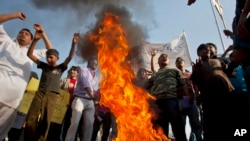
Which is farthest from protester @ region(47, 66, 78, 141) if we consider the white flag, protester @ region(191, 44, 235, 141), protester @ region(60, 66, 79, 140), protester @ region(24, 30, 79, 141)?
the white flag

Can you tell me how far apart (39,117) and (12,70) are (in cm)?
97

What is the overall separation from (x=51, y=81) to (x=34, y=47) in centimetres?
81

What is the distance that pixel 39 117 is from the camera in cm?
514

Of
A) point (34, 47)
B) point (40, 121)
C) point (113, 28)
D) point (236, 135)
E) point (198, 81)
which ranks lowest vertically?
point (236, 135)

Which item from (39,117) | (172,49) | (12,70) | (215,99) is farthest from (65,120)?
(172,49)

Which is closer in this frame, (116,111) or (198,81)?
(198,81)

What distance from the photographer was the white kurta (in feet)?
15.5

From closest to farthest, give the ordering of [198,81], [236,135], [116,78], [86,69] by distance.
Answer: [236,135] → [198,81] → [116,78] → [86,69]

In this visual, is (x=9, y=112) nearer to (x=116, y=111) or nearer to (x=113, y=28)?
(x=116, y=111)

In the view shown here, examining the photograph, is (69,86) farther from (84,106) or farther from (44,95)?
(44,95)

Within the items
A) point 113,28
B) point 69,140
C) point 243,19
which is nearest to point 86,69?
point 113,28

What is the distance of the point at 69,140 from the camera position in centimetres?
595

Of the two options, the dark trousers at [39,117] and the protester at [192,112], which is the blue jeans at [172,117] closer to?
the protester at [192,112]

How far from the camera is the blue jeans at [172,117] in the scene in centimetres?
565
